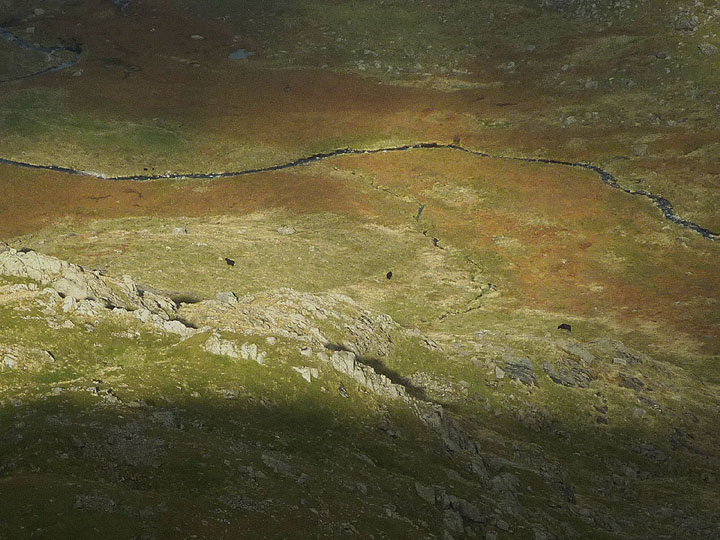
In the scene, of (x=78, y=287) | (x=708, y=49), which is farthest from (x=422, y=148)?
(x=78, y=287)

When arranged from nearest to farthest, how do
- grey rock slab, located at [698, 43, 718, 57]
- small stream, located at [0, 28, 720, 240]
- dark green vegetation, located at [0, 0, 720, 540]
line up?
dark green vegetation, located at [0, 0, 720, 540]
small stream, located at [0, 28, 720, 240]
grey rock slab, located at [698, 43, 718, 57]

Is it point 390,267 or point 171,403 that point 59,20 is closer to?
point 390,267

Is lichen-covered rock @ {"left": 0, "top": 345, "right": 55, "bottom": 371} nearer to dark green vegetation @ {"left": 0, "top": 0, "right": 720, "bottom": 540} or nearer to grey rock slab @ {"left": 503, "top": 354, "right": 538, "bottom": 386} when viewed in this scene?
dark green vegetation @ {"left": 0, "top": 0, "right": 720, "bottom": 540}

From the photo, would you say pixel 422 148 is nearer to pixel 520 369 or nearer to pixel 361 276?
pixel 361 276

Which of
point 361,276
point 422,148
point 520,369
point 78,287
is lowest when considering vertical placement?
point 361,276

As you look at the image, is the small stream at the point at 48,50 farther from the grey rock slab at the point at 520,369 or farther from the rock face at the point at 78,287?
the grey rock slab at the point at 520,369

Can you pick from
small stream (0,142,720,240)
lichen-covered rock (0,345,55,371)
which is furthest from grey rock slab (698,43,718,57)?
lichen-covered rock (0,345,55,371)

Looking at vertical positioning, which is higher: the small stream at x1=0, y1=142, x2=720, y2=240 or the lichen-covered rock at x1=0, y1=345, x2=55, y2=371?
the lichen-covered rock at x1=0, y1=345, x2=55, y2=371

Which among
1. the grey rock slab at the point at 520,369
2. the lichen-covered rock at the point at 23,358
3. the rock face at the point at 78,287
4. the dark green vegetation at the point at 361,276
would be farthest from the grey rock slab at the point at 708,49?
the lichen-covered rock at the point at 23,358

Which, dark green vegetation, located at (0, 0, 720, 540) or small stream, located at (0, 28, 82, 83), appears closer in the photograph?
dark green vegetation, located at (0, 0, 720, 540)
